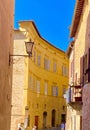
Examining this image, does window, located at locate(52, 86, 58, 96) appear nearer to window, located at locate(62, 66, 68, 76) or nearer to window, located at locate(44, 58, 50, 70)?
window, located at locate(62, 66, 68, 76)

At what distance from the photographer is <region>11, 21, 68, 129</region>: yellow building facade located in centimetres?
3884

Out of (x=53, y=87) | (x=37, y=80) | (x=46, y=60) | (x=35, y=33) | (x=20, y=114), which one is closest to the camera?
(x=20, y=114)

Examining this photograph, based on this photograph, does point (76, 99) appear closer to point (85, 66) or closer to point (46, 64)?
point (85, 66)

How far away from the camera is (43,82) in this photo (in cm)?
4712

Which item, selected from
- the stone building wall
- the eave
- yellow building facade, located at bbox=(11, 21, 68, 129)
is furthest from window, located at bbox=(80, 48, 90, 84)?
Result: yellow building facade, located at bbox=(11, 21, 68, 129)

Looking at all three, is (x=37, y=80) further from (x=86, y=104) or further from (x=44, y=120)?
(x=86, y=104)

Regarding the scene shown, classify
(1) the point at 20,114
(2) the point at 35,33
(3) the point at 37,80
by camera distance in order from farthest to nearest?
(3) the point at 37,80 < (2) the point at 35,33 < (1) the point at 20,114

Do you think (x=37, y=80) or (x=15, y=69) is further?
(x=37, y=80)

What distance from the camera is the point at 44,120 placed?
47.0m

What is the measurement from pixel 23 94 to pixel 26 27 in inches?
264

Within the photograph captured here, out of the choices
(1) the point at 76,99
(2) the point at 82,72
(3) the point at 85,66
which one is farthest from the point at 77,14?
(1) the point at 76,99

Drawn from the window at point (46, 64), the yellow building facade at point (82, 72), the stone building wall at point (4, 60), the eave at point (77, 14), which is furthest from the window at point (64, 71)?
the stone building wall at point (4, 60)

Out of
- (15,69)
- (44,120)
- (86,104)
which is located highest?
(15,69)

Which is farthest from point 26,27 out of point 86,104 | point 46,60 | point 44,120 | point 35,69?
point 86,104
